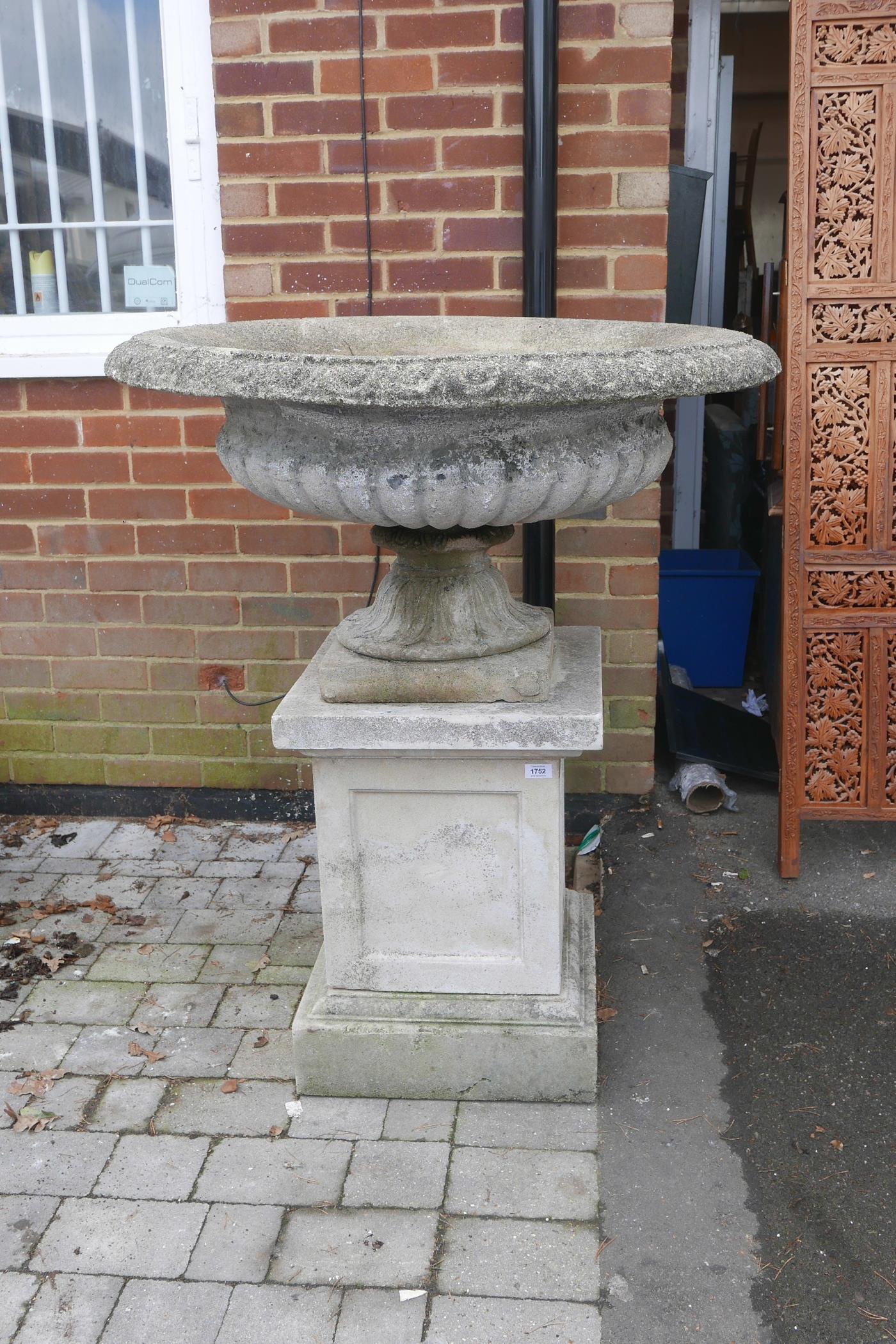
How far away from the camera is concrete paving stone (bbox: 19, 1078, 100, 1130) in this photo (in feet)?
9.15

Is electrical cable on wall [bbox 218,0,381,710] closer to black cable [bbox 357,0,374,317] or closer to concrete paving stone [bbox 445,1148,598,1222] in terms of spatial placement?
black cable [bbox 357,0,374,317]

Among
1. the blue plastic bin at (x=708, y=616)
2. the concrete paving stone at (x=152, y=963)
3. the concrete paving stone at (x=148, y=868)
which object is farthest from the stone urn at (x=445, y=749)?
the blue plastic bin at (x=708, y=616)

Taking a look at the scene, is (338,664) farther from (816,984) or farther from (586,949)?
(816,984)

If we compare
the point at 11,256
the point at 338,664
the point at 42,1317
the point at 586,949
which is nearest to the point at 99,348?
the point at 11,256

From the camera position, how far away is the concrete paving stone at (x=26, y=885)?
12.5 feet

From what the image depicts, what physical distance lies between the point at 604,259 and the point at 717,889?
1.93 metres

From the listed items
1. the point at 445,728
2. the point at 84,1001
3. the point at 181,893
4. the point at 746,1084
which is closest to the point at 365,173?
the point at 445,728

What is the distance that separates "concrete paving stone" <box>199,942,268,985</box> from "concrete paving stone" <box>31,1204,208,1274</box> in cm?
86

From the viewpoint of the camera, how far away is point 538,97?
138 inches

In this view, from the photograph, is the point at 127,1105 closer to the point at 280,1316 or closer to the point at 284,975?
the point at 284,975

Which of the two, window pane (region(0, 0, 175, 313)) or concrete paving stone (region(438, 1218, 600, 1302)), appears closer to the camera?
concrete paving stone (region(438, 1218, 600, 1302))

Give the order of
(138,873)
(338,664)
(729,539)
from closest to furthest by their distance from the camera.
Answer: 1. (338,664)
2. (138,873)
3. (729,539)

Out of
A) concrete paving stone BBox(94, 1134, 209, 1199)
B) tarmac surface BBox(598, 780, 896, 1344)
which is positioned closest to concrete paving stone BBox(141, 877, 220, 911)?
concrete paving stone BBox(94, 1134, 209, 1199)

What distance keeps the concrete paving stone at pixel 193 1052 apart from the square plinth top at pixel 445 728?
2.83 feet
